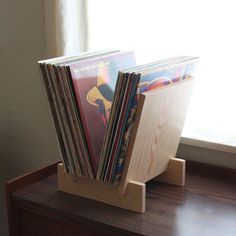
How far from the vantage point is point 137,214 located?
118 centimetres

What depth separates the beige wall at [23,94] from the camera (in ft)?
5.42

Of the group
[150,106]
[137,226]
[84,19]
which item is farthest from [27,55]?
[137,226]

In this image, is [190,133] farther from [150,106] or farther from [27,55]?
[27,55]

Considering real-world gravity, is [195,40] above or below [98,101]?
above

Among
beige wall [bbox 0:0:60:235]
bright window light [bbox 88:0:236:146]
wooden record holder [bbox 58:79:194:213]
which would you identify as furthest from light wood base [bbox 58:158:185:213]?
beige wall [bbox 0:0:60:235]

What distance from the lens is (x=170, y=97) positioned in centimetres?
121

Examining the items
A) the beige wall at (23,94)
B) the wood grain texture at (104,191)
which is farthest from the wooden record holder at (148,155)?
the beige wall at (23,94)

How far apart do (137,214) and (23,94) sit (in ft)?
2.42

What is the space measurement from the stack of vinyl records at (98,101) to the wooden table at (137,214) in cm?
9

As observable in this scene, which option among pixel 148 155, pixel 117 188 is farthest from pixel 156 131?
pixel 117 188

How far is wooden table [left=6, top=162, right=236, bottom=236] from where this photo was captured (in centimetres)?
112

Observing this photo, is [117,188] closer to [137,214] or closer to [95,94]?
[137,214]

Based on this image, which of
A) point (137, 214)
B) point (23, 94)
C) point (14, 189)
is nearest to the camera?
point (137, 214)

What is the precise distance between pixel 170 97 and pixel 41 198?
1.32ft
